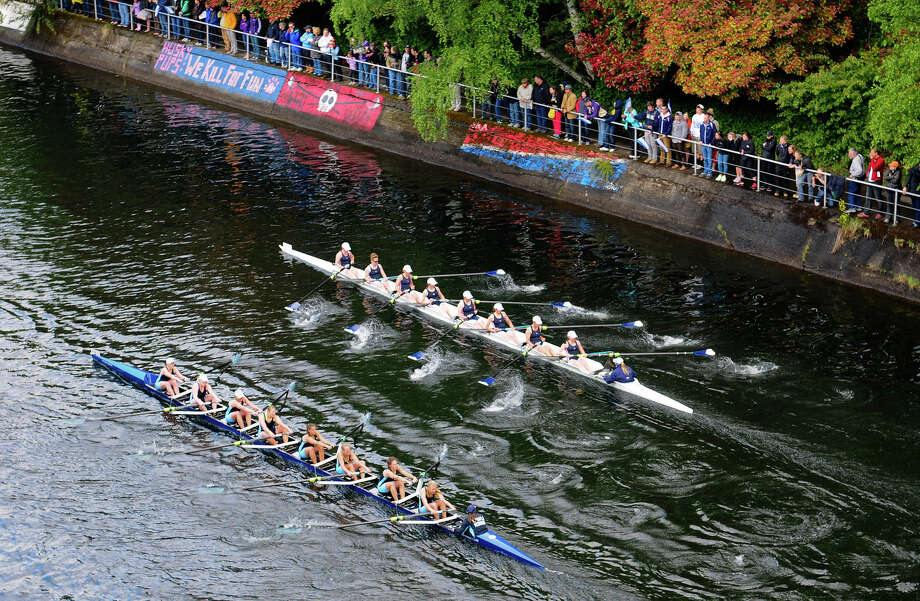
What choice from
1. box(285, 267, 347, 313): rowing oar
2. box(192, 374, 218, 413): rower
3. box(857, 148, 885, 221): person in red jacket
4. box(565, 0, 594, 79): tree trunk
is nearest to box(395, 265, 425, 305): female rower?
box(285, 267, 347, 313): rowing oar

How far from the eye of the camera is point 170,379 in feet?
102

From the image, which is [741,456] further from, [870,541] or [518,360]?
[518,360]

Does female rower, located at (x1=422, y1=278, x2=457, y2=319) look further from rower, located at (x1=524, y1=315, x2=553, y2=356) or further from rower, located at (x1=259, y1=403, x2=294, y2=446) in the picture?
rower, located at (x1=259, y1=403, x2=294, y2=446)

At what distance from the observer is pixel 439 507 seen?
1000 inches

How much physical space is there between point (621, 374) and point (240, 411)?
10711 mm

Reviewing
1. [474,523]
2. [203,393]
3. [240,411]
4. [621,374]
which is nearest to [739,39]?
[621,374]

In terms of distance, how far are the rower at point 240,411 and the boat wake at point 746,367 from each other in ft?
43.9

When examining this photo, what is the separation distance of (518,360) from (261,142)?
80.9 feet

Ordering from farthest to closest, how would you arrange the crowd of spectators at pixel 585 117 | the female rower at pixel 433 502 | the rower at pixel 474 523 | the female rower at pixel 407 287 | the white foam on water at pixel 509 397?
the crowd of spectators at pixel 585 117, the female rower at pixel 407 287, the white foam on water at pixel 509 397, the female rower at pixel 433 502, the rower at pixel 474 523

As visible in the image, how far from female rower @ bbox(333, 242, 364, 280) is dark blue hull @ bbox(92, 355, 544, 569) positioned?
890cm

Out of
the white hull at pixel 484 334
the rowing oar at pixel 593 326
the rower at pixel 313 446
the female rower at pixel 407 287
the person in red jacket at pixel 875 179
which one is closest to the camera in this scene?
the rower at pixel 313 446

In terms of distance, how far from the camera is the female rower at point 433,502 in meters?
25.3

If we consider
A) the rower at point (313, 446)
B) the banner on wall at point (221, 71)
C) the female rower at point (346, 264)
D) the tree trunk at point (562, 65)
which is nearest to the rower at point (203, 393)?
the rower at point (313, 446)

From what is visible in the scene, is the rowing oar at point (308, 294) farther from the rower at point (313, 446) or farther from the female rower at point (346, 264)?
the rower at point (313, 446)
